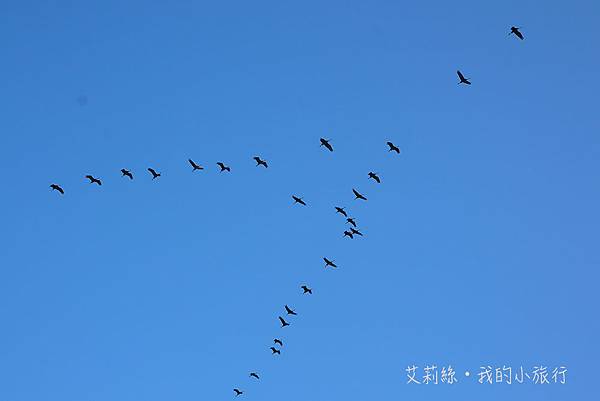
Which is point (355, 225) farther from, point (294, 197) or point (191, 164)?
point (191, 164)

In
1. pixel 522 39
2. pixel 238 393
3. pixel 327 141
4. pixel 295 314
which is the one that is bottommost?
pixel 238 393

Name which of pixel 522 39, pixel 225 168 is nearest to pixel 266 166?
pixel 225 168

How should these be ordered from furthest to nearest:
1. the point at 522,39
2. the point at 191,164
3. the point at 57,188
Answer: the point at 191,164, the point at 57,188, the point at 522,39

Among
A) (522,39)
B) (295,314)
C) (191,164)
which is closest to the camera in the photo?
(522,39)

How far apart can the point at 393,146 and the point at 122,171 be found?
91.0 feet

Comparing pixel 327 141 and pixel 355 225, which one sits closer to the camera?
pixel 327 141

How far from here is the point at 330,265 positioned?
114875mm

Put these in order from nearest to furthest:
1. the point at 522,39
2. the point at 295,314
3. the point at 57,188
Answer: the point at 522,39
the point at 57,188
the point at 295,314

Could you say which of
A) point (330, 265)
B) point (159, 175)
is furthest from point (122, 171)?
point (330, 265)

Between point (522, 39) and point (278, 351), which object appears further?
point (278, 351)

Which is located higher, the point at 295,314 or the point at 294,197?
the point at 294,197

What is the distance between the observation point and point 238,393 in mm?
118250

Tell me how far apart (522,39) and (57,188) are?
46247 millimetres

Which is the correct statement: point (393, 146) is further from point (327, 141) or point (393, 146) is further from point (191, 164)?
point (191, 164)
